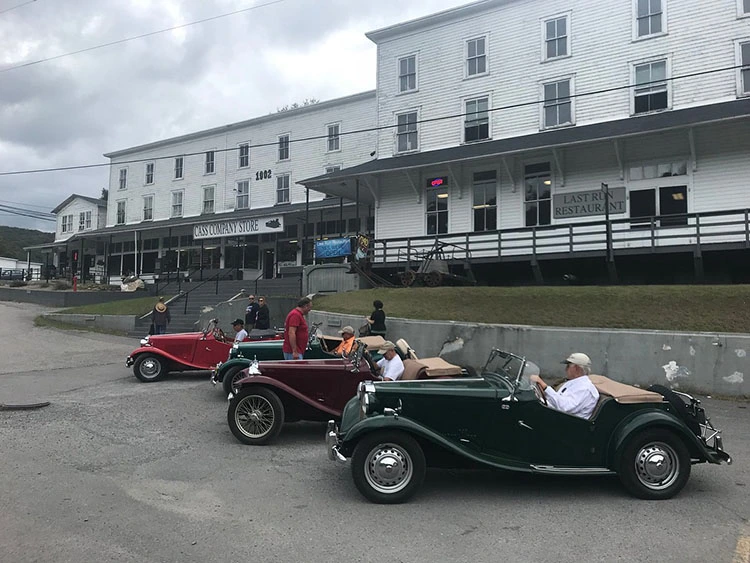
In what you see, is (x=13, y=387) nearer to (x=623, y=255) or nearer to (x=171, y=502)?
(x=171, y=502)

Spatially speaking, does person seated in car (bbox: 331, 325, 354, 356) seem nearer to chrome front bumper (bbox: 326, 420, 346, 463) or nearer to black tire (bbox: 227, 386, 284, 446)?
black tire (bbox: 227, 386, 284, 446)

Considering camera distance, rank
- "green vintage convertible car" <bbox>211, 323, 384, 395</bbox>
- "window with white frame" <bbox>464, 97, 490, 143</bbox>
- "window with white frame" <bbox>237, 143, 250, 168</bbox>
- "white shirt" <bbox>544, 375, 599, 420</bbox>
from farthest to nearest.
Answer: "window with white frame" <bbox>237, 143, 250, 168</bbox> → "window with white frame" <bbox>464, 97, 490, 143</bbox> → "green vintage convertible car" <bbox>211, 323, 384, 395</bbox> → "white shirt" <bbox>544, 375, 599, 420</bbox>

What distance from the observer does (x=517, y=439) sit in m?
4.75

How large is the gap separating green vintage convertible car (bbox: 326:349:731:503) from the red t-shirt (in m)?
3.30

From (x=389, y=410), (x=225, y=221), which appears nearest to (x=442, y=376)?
(x=389, y=410)

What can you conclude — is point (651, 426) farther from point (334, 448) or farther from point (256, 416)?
point (256, 416)

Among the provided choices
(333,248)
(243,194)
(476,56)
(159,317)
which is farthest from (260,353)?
(243,194)

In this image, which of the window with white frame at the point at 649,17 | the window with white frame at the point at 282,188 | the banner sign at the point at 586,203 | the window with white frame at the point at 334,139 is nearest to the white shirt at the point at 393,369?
the banner sign at the point at 586,203

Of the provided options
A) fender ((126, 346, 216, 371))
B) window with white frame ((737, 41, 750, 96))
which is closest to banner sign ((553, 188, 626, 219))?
window with white frame ((737, 41, 750, 96))

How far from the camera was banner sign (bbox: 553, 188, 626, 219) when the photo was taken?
18.3m

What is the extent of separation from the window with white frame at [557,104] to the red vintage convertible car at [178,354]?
48.7ft

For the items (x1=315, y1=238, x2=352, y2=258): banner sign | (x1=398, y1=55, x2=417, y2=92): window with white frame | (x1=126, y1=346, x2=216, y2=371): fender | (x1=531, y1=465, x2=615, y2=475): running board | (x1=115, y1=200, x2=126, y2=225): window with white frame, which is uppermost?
(x1=398, y1=55, x2=417, y2=92): window with white frame

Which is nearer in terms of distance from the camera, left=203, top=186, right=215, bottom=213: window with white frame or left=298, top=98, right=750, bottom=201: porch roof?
left=298, top=98, right=750, bottom=201: porch roof

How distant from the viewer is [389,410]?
4.78 m
